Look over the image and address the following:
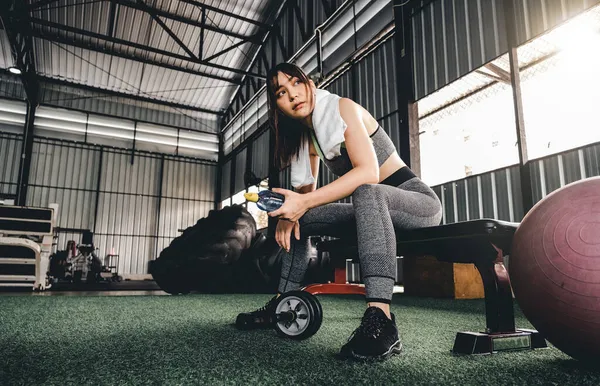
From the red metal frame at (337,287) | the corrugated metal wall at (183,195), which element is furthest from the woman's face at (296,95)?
the corrugated metal wall at (183,195)

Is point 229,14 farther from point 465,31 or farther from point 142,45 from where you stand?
point 465,31

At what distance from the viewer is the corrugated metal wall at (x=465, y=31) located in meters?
3.29

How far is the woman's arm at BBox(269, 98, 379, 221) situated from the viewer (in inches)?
43.8

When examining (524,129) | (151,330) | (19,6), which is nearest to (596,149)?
(524,129)

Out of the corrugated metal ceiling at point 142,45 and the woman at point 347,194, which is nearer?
the woman at point 347,194

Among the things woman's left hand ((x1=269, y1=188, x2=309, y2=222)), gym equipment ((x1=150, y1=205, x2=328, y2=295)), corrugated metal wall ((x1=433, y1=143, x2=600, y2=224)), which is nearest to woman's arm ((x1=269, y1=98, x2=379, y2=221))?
woman's left hand ((x1=269, y1=188, x2=309, y2=222))

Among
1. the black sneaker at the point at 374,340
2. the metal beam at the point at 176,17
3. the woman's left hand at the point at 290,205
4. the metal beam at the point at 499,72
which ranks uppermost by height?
the metal beam at the point at 176,17

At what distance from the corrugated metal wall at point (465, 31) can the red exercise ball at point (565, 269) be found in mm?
2932

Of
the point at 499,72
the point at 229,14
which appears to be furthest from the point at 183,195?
the point at 499,72

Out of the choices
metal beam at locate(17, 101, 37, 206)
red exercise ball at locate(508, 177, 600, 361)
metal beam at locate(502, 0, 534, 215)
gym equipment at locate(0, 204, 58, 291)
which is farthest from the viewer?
metal beam at locate(17, 101, 37, 206)

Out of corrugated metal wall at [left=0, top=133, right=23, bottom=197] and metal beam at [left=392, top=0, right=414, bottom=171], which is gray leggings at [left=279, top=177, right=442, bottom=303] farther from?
corrugated metal wall at [left=0, top=133, right=23, bottom=197]

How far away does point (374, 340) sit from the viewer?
0.96m

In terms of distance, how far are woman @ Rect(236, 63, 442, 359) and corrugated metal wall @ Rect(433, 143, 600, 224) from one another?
262cm

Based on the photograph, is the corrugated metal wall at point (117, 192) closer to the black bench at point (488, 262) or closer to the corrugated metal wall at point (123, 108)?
the corrugated metal wall at point (123, 108)
